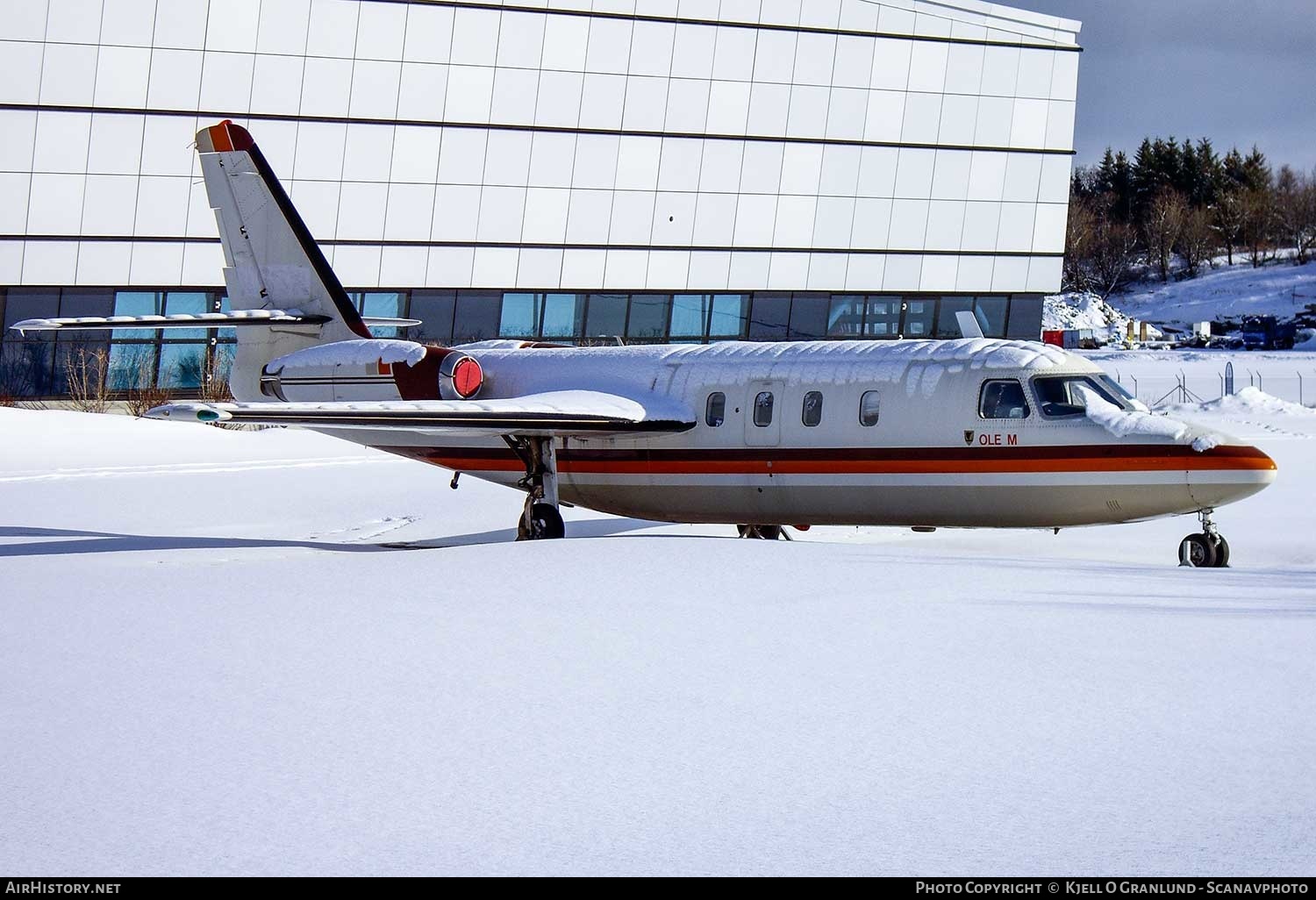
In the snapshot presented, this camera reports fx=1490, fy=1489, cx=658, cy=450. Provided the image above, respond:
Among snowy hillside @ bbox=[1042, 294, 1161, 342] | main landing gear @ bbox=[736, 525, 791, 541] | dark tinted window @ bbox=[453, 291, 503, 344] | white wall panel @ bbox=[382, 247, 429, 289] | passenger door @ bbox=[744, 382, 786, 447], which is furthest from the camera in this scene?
snowy hillside @ bbox=[1042, 294, 1161, 342]

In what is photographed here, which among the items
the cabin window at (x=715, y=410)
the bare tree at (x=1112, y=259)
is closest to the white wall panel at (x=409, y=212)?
the cabin window at (x=715, y=410)

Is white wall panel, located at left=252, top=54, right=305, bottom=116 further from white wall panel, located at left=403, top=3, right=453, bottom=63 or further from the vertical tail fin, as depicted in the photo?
the vertical tail fin

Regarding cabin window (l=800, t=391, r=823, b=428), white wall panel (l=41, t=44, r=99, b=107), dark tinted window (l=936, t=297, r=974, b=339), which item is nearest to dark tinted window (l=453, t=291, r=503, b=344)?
white wall panel (l=41, t=44, r=99, b=107)

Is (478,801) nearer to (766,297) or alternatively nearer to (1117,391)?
(1117,391)

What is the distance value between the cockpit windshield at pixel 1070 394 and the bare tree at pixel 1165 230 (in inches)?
4566

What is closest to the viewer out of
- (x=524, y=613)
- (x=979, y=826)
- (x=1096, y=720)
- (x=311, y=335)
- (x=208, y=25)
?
(x=979, y=826)

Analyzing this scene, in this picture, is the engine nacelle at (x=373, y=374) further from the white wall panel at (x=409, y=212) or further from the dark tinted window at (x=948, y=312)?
the dark tinted window at (x=948, y=312)

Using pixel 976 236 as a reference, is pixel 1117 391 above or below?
below

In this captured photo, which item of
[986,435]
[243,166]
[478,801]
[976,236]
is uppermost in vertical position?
[976,236]

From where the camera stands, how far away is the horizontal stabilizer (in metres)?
19.8

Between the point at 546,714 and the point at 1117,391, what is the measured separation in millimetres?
10712

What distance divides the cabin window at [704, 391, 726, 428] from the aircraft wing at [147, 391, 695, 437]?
0.21 metres

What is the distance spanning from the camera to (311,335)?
71.3 feet

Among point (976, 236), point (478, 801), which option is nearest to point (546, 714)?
point (478, 801)
